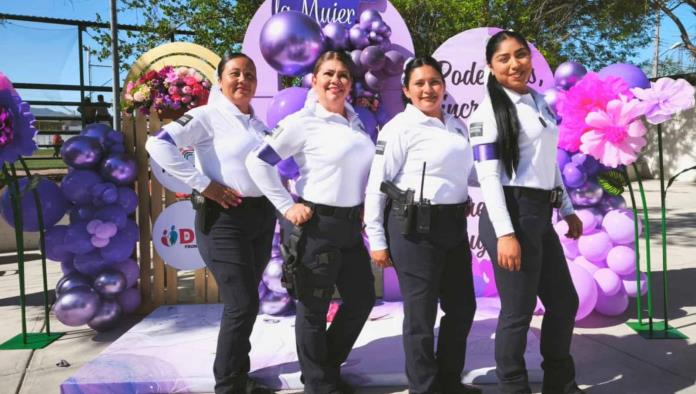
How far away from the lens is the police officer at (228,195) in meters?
2.54

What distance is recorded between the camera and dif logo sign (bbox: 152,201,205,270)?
4250 mm

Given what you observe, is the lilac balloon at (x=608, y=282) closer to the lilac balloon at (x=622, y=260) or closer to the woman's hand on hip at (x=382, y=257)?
the lilac balloon at (x=622, y=260)

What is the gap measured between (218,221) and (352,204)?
647 mm

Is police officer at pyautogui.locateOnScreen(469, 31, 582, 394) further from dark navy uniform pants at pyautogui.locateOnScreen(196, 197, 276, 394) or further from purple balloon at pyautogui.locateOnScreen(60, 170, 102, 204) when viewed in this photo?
purple balloon at pyautogui.locateOnScreen(60, 170, 102, 204)

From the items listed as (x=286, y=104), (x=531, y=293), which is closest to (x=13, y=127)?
(x=286, y=104)

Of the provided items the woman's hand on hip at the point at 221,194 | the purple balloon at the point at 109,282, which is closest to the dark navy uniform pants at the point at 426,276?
the woman's hand on hip at the point at 221,194

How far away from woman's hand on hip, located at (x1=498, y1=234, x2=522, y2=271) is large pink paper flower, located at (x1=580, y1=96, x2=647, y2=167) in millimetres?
1279

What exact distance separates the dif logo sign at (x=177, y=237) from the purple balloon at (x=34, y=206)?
0.70 m

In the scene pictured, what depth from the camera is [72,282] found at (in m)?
3.90

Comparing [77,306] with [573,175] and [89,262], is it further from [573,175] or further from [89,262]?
[573,175]

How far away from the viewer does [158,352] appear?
3346 millimetres

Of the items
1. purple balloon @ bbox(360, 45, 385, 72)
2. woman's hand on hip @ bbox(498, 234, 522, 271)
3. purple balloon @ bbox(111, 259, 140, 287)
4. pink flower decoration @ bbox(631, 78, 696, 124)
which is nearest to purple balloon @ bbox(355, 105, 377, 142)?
purple balloon @ bbox(360, 45, 385, 72)

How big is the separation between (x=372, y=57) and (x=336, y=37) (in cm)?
32

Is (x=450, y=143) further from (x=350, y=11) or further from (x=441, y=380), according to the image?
(x=350, y=11)
